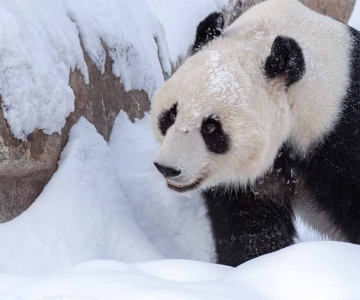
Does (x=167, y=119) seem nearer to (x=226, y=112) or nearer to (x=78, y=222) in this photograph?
(x=226, y=112)

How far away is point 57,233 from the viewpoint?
117 inches

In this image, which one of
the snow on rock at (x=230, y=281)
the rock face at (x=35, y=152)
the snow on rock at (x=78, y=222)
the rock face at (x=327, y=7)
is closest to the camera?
the snow on rock at (x=230, y=281)

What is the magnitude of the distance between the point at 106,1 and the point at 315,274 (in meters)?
2.79

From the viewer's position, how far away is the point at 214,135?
9.15 feet

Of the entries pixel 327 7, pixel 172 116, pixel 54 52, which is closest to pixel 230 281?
pixel 172 116

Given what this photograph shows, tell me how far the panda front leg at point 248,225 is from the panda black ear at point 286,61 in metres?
0.59

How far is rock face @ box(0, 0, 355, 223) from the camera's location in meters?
2.97

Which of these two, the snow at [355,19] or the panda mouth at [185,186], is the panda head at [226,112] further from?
the snow at [355,19]

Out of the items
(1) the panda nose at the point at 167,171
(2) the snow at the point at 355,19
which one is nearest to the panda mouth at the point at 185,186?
(1) the panda nose at the point at 167,171

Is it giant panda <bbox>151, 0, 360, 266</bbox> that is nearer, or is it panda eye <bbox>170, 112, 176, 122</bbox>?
giant panda <bbox>151, 0, 360, 266</bbox>

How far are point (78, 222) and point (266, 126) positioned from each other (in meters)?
0.97

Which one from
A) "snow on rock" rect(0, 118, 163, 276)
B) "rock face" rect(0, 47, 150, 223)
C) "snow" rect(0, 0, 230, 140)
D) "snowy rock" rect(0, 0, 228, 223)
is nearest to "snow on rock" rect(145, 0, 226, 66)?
"snow" rect(0, 0, 230, 140)

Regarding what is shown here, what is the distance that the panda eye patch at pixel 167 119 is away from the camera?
9.36 ft

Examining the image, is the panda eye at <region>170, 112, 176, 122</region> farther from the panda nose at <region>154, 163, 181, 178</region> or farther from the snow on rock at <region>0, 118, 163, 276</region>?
the snow on rock at <region>0, 118, 163, 276</region>
